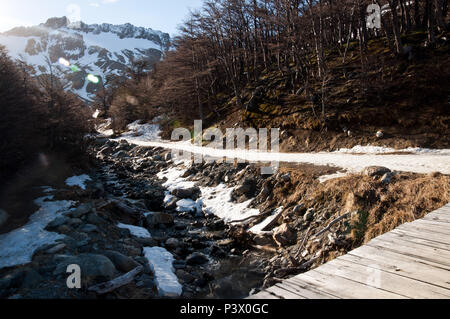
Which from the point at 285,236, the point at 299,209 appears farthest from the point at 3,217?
the point at 299,209

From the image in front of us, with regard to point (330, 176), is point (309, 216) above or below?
below

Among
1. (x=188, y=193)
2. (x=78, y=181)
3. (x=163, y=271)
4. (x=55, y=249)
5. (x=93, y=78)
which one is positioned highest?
(x=93, y=78)

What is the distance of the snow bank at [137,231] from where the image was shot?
10205 mm

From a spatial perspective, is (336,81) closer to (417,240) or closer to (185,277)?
(185,277)

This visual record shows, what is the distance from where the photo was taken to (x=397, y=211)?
22.6ft

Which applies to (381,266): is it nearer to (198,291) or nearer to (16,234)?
(198,291)

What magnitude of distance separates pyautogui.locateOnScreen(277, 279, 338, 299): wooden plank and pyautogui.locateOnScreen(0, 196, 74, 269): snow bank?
25.1 feet

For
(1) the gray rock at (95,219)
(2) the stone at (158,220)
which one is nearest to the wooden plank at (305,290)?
(1) the gray rock at (95,219)

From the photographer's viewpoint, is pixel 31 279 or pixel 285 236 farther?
pixel 285 236

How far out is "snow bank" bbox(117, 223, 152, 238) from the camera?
1020cm

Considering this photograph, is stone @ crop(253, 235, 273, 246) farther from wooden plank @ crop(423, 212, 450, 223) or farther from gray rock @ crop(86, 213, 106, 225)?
gray rock @ crop(86, 213, 106, 225)

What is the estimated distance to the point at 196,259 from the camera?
8852mm

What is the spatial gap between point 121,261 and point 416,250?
→ 704cm

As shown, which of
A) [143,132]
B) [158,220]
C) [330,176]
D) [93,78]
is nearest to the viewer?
[330,176]
